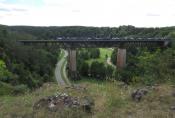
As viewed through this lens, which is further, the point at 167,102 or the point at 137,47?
the point at 137,47

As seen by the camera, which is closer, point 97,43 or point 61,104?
point 61,104

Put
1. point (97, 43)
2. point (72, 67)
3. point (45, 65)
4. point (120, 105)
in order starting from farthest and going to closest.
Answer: point (97, 43)
point (72, 67)
point (45, 65)
point (120, 105)

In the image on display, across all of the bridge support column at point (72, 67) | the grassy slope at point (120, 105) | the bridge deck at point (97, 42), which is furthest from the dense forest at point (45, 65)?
the grassy slope at point (120, 105)

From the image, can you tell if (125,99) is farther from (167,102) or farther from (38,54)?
(38,54)

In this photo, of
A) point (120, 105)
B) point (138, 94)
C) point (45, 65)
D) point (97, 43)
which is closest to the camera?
point (120, 105)

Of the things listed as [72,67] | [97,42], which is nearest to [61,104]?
[72,67]

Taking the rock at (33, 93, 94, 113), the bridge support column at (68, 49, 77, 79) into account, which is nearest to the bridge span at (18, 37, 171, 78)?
the bridge support column at (68, 49, 77, 79)

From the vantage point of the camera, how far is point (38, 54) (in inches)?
3115

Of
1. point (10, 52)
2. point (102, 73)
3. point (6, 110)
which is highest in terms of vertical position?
point (6, 110)

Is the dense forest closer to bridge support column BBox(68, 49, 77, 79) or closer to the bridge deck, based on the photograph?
the bridge deck

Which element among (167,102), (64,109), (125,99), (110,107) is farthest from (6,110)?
(167,102)

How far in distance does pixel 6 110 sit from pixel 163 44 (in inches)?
3328

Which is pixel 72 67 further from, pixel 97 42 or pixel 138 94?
pixel 138 94

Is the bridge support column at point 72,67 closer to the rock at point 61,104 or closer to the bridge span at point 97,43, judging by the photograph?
the bridge span at point 97,43
